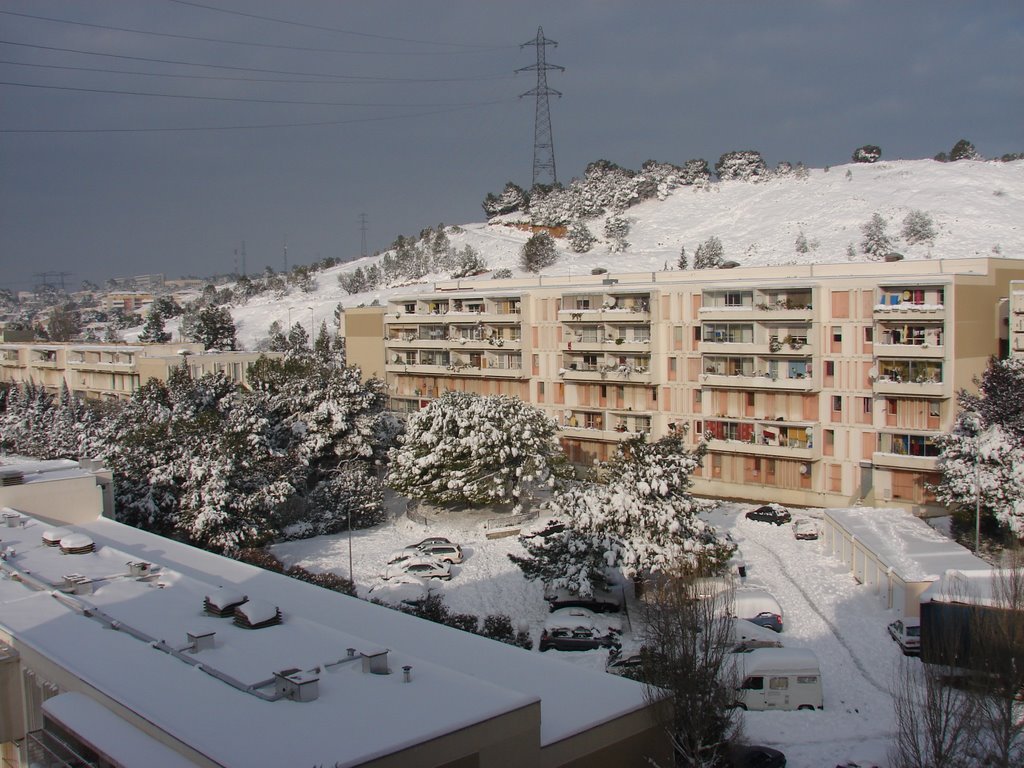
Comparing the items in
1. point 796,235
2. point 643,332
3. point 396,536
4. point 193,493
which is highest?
point 796,235

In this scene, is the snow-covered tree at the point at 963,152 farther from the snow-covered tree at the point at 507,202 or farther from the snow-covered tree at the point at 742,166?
the snow-covered tree at the point at 507,202

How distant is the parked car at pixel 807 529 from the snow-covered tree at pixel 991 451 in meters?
3.87

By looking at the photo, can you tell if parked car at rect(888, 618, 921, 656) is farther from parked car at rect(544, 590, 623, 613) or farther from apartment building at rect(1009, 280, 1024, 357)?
apartment building at rect(1009, 280, 1024, 357)

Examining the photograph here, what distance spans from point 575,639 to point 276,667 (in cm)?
1088

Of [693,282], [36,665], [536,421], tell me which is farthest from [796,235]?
[36,665]

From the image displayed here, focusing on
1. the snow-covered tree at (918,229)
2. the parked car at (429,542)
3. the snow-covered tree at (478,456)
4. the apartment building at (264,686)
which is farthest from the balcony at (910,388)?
the snow-covered tree at (918,229)

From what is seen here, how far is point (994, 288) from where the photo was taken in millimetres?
31312

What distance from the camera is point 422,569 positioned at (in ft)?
84.3

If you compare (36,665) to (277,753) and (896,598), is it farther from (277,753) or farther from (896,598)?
(896,598)

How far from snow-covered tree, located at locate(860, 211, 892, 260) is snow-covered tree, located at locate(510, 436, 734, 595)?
48.6 meters

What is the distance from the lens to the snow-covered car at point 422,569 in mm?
25484

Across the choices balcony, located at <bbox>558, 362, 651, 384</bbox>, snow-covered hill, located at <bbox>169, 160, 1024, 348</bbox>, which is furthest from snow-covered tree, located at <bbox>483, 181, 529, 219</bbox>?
balcony, located at <bbox>558, 362, 651, 384</bbox>

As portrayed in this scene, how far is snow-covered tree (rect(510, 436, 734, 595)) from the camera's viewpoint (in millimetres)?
22062

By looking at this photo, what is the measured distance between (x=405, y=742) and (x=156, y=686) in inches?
143
